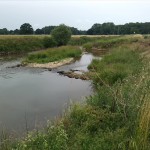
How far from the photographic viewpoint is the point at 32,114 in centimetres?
1398

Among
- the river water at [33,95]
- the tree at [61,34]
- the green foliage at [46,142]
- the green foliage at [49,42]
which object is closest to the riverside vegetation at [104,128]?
the green foliage at [46,142]

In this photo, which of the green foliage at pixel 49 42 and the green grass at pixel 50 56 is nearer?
the green grass at pixel 50 56

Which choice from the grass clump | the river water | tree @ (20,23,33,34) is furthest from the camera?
tree @ (20,23,33,34)

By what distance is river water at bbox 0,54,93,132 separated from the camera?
1326cm

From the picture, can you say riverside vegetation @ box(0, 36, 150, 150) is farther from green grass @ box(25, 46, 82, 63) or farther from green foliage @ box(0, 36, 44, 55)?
green foliage @ box(0, 36, 44, 55)

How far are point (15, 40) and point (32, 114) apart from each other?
3732 cm

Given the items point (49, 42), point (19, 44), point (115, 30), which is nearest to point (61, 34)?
point (49, 42)

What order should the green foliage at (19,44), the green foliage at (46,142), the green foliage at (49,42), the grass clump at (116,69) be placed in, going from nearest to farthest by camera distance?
the green foliage at (46,142), the grass clump at (116,69), the green foliage at (19,44), the green foliage at (49,42)

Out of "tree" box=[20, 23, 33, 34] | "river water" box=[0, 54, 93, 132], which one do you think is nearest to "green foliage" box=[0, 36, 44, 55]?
"river water" box=[0, 54, 93, 132]

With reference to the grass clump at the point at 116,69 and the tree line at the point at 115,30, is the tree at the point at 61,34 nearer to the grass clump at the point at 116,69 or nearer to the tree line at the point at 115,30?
the grass clump at the point at 116,69

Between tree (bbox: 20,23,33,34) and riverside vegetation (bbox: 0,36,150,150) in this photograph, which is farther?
tree (bbox: 20,23,33,34)

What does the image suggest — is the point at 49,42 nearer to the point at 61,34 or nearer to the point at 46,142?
the point at 61,34

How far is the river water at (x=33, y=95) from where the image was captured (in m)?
13.3

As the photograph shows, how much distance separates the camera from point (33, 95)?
60.4ft
